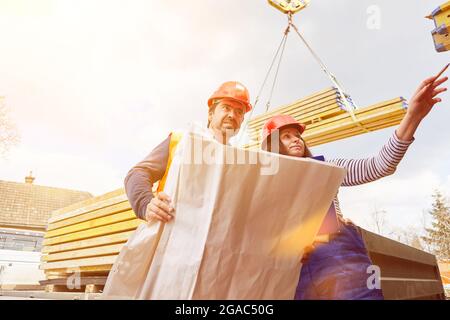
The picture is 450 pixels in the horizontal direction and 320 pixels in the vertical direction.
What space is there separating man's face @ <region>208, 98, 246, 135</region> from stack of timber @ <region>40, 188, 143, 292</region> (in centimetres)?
238

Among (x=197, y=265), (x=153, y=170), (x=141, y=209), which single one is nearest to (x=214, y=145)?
(x=197, y=265)

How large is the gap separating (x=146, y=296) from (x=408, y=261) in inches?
136

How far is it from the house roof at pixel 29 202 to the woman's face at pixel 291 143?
819 inches

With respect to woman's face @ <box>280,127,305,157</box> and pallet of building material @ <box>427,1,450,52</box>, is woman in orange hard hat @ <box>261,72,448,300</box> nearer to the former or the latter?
woman's face @ <box>280,127,305,157</box>

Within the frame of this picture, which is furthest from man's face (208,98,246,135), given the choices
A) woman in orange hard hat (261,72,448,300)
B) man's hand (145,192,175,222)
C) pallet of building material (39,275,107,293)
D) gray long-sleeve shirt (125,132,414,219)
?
pallet of building material (39,275,107,293)

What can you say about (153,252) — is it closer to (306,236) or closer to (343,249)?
(306,236)

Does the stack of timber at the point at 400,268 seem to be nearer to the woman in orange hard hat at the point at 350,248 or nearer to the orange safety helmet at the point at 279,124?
the woman in orange hard hat at the point at 350,248

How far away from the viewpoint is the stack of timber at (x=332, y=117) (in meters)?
4.31

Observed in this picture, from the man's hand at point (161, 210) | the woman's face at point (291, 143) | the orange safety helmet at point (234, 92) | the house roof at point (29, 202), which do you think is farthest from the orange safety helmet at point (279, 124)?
the house roof at point (29, 202)

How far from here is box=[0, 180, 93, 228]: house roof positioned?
18.8 meters

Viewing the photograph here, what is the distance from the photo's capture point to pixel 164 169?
166cm

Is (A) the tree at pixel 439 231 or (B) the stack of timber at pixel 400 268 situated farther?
(A) the tree at pixel 439 231

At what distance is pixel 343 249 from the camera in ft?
4.89

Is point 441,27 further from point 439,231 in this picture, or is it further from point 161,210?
→ point 439,231
